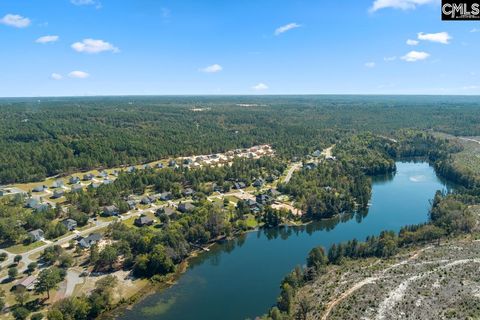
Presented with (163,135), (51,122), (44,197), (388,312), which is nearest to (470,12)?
(388,312)

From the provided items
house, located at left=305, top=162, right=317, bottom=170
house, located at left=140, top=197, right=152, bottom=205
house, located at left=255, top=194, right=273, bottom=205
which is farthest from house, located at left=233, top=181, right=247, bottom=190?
house, located at left=305, top=162, right=317, bottom=170

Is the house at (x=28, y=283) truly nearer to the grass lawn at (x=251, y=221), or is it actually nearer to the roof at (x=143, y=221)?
the roof at (x=143, y=221)

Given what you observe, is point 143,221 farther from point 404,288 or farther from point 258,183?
point 404,288

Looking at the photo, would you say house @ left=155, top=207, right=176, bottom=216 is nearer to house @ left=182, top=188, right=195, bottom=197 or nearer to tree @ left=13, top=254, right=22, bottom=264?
house @ left=182, top=188, right=195, bottom=197

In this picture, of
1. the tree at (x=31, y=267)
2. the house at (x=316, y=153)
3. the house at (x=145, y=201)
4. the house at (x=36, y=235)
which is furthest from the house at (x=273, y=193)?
the tree at (x=31, y=267)

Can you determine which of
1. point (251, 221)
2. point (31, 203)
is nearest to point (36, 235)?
point (31, 203)
